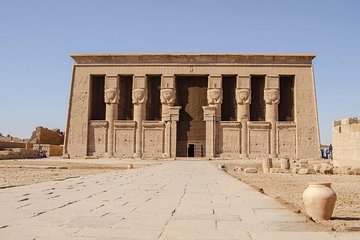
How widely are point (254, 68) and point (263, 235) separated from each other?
36799 millimetres

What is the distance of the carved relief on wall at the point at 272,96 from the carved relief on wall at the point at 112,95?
48.0ft

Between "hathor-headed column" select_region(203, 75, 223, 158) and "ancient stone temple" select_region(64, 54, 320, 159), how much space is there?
10 centimetres

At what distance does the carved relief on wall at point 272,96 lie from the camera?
3922 cm

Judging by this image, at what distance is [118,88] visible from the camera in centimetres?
4050

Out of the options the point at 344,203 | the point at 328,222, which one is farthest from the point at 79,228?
the point at 344,203

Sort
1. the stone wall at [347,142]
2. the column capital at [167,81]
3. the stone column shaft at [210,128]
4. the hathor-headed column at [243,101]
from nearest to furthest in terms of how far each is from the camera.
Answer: the stone wall at [347,142] < the stone column shaft at [210,128] < the hathor-headed column at [243,101] < the column capital at [167,81]

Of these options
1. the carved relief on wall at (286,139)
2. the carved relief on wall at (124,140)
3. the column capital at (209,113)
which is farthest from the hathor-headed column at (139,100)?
the carved relief on wall at (286,139)

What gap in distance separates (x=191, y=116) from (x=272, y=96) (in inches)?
321

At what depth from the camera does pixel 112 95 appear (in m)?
40.1

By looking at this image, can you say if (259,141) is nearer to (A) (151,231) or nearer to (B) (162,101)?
(B) (162,101)

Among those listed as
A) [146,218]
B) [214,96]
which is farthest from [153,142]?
[146,218]

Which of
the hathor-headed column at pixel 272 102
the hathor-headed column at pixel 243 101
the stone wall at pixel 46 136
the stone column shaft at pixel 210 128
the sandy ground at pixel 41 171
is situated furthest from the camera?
the stone wall at pixel 46 136

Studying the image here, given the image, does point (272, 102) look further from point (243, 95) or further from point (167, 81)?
point (167, 81)

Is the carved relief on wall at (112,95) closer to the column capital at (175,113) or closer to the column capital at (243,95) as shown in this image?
the column capital at (175,113)
